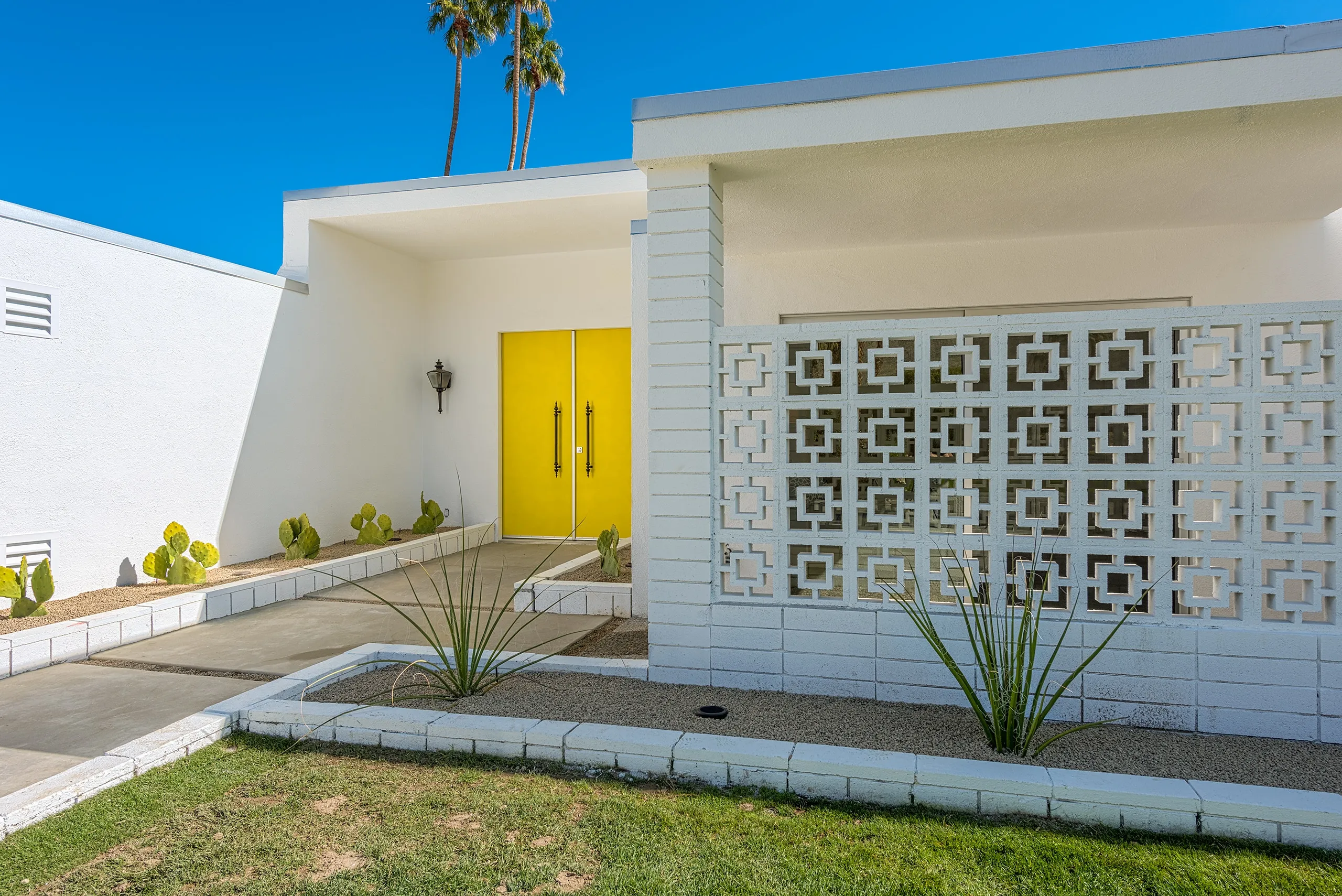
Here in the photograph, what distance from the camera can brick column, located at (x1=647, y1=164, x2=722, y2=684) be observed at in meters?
3.63

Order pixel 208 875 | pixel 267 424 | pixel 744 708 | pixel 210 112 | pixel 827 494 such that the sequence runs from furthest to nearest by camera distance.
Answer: pixel 210 112 → pixel 267 424 → pixel 827 494 → pixel 744 708 → pixel 208 875

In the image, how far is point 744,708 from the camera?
3.35 meters

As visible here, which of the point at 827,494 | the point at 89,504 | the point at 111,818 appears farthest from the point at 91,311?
the point at 827,494

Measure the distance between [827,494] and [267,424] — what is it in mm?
5328

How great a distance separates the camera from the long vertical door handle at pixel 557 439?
859 cm

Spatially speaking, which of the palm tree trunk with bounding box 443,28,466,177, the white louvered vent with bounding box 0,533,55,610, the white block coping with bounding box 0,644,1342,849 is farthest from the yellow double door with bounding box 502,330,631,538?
the palm tree trunk with bounding box 443,28,466,177

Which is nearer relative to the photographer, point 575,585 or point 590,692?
point 590,692

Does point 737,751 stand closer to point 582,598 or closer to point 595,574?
point 582,598

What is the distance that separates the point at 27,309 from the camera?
489cm

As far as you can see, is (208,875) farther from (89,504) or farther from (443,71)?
(443,71)

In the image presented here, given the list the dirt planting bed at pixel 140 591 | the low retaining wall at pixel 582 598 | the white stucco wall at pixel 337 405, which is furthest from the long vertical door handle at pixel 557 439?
the low retaining wall at pixel 582 598

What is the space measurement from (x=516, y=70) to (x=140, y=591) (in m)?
15.1

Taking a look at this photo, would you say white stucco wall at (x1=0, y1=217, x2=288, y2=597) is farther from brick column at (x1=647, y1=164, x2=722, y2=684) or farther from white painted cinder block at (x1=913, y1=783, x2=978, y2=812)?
white painted cinder block at (x1=913, y1=783, x2=978, y2=812)

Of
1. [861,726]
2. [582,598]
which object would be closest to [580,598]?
[582,598]
